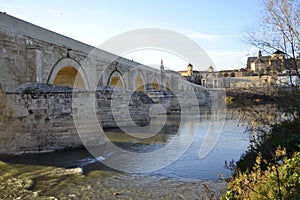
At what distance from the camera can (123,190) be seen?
527 cm

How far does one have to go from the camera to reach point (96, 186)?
5520mm

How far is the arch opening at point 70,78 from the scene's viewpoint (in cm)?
1661

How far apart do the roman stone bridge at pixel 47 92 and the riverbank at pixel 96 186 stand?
6.97 ft

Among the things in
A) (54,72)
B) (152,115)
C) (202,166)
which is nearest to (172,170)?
(202,166)

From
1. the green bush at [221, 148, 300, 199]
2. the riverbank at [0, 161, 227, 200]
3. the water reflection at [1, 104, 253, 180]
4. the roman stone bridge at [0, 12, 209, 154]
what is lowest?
the riverbank at [0, 161, 227, 200]

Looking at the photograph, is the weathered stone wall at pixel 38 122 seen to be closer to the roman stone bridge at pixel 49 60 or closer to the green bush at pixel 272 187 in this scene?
the roman stone bridge at pixel 49 60

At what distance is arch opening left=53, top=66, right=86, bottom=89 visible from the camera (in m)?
16.6

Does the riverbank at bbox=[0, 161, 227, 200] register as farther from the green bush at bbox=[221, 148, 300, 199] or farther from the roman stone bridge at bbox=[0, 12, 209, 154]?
the roman stone bridge at bbox=[0, 12, 209, 154]

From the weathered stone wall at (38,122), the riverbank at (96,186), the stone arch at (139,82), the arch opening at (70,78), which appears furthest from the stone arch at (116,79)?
the riverbank at (96,186)

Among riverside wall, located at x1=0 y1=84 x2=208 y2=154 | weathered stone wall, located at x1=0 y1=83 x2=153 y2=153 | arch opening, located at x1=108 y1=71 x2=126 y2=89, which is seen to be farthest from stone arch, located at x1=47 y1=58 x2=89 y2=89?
weathered stone wall, located at x1=0 y1=83 x2=153 y2=153

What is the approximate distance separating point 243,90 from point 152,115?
1283cm

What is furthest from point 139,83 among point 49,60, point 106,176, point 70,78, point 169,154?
point 106,176

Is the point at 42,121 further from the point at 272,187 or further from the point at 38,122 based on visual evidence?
the point at 272,187

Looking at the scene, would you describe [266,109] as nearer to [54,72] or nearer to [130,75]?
[54,72]
